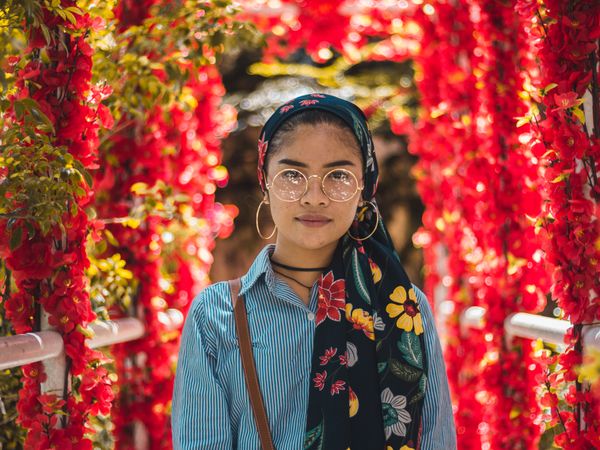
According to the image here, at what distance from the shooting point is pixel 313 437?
173 cm

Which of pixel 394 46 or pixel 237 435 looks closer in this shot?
pixel 237 435

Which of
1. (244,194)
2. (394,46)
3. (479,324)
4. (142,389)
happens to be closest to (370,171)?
(479,324)

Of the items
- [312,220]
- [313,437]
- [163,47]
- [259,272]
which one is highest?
[163,47]

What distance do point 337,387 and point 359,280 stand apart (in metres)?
0.27

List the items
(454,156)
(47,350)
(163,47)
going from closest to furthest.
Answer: (47,350) → (163,47) → (454,156)

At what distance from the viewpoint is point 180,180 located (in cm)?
413

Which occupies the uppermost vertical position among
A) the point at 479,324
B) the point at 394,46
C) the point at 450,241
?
the point at 394,46

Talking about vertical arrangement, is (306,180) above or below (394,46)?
below

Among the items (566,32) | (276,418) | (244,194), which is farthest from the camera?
Result: (244,194)

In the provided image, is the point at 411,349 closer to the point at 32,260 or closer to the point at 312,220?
the point at 312,220

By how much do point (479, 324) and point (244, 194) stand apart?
183 inches

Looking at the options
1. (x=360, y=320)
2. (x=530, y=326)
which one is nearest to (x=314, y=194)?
(x=360, y=320)

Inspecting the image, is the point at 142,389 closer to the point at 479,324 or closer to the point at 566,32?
the point at 479,324

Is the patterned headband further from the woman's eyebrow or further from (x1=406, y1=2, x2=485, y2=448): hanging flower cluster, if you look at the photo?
(x1=406, y1=2, x2=485, y2=448): hanging flower cluster
